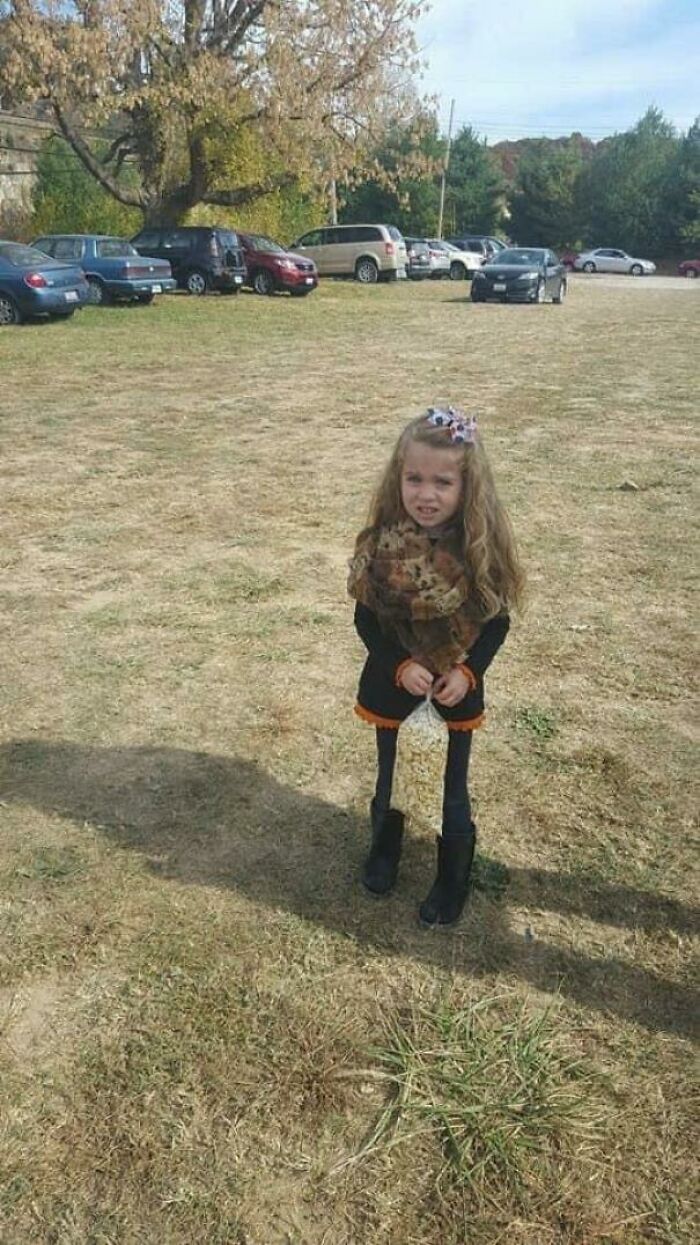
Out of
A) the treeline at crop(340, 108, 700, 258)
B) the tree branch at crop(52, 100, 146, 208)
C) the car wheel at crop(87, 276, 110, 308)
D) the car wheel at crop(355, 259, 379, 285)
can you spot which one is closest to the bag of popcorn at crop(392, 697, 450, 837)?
the car wheel at crop(87, 276, 110, 308)

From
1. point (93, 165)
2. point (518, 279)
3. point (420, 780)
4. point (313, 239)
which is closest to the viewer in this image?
point (420, 780)

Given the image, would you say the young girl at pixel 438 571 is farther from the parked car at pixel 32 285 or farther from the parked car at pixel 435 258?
the parked car at pixel 435 258

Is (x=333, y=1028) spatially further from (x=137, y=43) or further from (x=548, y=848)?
(x=137, y=43)

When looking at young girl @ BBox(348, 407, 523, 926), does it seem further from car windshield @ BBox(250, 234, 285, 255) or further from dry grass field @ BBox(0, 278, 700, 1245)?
car windshield @ BBox(250, 234, 285, 255)

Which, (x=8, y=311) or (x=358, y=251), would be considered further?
(x=358, y=251)

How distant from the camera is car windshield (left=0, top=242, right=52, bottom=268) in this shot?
15555 millimetres

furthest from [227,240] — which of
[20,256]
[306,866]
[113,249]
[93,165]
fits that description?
[306,866]

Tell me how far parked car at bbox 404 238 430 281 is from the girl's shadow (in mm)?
34643

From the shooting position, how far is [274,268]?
23.0 m

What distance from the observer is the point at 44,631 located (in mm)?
4051

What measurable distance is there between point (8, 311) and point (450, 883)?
16.1m

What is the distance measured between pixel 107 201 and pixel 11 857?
33653 millimetres

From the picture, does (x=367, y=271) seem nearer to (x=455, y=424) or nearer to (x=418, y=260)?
(x=418, y=260)

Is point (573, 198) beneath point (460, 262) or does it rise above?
above
